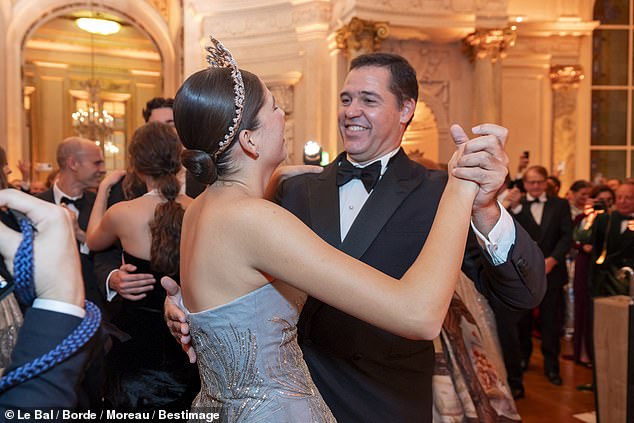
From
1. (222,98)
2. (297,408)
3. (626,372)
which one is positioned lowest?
(626,372)

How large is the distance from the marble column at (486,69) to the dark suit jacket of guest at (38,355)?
929 centimetres

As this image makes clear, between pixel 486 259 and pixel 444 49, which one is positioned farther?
pixel 444 49

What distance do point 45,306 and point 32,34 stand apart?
13.4m

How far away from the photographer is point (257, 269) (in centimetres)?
139

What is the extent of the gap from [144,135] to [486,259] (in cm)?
174

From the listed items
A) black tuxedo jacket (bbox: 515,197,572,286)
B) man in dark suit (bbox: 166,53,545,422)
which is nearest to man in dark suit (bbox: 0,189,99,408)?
man in dark suit (bbox: 166,53,545,422)

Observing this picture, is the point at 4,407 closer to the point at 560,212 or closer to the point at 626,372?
the point at 626,372

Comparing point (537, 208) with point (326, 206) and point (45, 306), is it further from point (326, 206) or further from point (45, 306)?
point (45, 306)

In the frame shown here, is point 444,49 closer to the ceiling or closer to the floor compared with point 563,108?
closer to the ceiling

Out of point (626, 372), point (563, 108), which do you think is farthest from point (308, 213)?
point (563, 108)

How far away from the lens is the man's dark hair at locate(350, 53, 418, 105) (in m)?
2.30

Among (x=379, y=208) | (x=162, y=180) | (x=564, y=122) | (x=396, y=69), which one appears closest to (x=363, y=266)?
(x=379, y=208)

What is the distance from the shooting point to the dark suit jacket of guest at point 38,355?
1.00 meters

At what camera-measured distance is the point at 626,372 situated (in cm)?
A: 368
